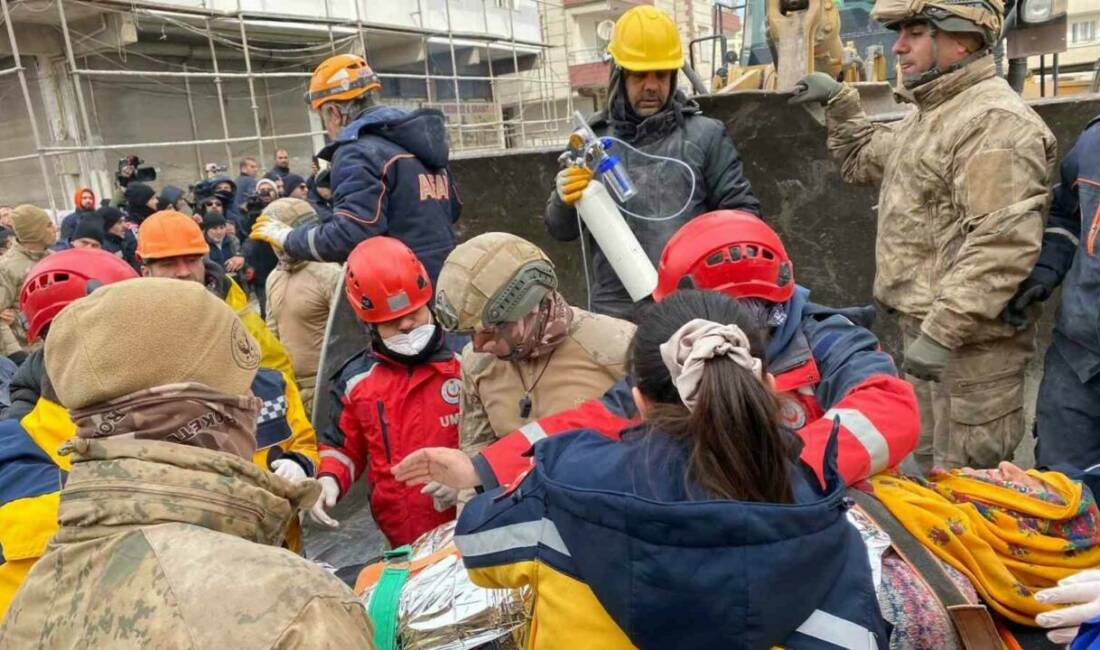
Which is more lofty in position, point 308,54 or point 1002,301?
point 308,54

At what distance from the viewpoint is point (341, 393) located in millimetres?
2754

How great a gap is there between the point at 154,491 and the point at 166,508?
0.10ft

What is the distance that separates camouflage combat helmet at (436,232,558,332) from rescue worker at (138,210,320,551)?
22.3 inches

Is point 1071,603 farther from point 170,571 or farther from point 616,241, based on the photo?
point 616,241

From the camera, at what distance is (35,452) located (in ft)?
5.92

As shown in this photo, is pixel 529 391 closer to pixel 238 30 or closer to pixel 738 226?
pixel 738 226

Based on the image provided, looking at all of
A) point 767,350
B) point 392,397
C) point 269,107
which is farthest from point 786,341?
point 269,107

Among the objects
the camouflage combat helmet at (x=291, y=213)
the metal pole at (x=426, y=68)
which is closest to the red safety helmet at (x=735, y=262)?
the camouflage combat helmet at (x=291, y=213)

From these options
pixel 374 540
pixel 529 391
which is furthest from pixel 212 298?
pixel 374 540

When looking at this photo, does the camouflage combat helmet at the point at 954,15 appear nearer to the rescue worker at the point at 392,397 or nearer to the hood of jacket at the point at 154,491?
the rescue worker at the point at 392,397

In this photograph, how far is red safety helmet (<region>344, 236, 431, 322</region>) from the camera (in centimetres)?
267

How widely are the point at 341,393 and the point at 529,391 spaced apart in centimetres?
77

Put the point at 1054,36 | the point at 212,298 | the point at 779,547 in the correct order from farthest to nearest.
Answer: the point at 1054,36 → the point at 212,298 → the point at 779,547

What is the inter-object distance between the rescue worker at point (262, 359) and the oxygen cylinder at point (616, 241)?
120 cm
